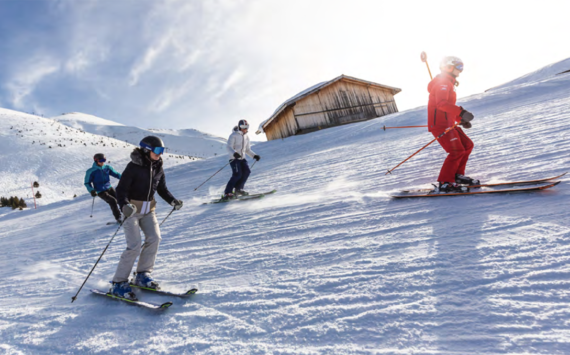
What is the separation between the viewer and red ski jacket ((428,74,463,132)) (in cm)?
489

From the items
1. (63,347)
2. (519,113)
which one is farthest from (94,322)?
(519,113)

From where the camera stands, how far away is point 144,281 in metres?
3.61

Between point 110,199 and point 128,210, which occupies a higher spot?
point 110,199

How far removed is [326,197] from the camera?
6.55 metres

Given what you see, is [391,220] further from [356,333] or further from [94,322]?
[94,322]

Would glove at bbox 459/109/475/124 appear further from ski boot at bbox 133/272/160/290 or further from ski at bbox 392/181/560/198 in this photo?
ski boot at bbox 133/272/160/290

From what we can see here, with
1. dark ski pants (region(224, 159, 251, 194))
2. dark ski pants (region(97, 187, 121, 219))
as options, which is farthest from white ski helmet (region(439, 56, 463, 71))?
dark ski pants (region(97, 187, 121, 219))

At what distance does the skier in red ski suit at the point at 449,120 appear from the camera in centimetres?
491

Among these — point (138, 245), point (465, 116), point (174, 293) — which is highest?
point (465, 116)

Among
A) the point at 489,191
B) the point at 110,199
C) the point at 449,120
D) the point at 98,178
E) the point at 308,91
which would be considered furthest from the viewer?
the point at 308,91

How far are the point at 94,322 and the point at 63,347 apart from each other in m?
0.36

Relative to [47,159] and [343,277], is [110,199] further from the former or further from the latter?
[47,159]

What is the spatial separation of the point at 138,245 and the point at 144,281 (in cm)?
45

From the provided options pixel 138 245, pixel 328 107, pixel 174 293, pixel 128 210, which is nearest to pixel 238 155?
pixel 138 245
